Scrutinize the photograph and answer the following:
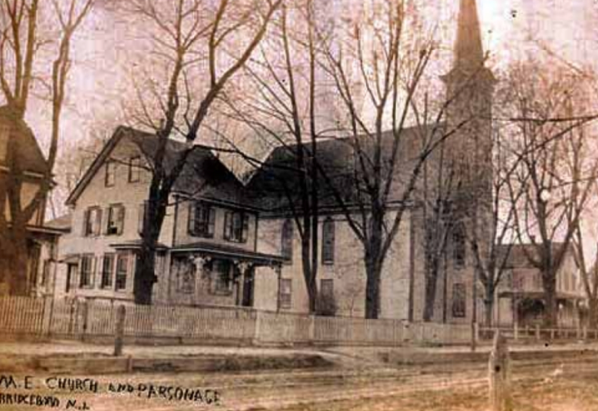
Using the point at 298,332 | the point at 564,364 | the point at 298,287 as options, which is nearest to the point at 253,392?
the point at 298,287

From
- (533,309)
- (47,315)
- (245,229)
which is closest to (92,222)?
(47,315)

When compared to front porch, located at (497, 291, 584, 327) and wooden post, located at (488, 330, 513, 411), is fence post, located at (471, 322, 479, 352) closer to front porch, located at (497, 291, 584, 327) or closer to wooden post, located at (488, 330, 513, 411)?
front porch, located at (497, 291, 584, 327)

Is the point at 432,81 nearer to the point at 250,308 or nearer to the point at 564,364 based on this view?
the point at 250,308

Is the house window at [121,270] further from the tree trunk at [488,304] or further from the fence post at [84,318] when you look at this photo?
the tree trunk at [488,304]

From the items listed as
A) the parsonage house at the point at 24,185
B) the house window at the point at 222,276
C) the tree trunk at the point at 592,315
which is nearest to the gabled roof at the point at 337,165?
the house window at the point at 222,276

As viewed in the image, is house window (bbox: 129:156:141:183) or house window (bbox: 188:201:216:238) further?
house window (bbox: 188:201:216:238)

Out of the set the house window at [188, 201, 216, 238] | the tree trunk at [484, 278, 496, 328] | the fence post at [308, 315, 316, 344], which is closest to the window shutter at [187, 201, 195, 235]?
the house window at [188, 201, 216, 238]

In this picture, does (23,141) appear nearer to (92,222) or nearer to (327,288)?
(92,222)
